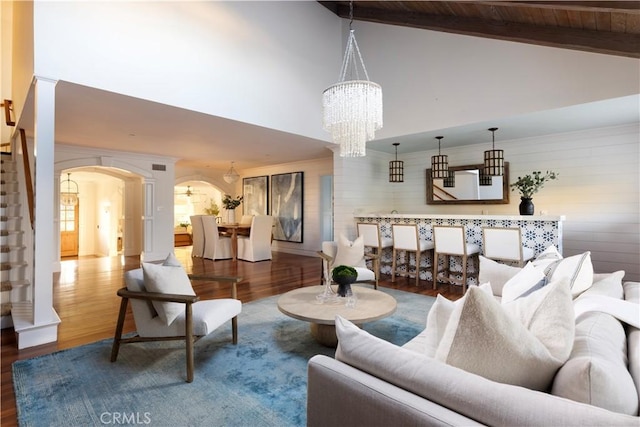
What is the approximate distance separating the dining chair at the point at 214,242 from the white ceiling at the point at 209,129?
1539mm

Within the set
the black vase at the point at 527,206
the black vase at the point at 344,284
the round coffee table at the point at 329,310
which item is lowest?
the round coffee table at the point at 329,310

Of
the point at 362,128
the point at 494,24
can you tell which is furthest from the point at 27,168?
the point at 494,24

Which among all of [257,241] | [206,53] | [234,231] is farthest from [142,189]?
[206,53]

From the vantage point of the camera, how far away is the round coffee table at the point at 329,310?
7.91 feet

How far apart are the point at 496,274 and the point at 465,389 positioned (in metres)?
2.26

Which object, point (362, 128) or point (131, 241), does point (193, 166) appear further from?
point (362, 128)

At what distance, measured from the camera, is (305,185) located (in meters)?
8.18

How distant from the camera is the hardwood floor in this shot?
2.68 metres

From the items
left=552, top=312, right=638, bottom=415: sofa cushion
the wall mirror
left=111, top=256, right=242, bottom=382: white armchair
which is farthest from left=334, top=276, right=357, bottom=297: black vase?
the wall mirror

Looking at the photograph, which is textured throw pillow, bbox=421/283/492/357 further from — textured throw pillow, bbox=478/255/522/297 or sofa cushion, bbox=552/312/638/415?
textured throw pillow, bbox=478/255/522/297

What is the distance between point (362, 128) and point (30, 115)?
4096mm

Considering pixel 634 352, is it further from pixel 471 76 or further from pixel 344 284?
pixel 471 76

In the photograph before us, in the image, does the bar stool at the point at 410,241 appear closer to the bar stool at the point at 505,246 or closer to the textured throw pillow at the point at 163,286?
the bar stool at the point at 505,246

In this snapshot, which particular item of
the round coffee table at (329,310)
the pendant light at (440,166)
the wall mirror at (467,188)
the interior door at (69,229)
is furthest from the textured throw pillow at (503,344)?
the interior door at (69,229)
